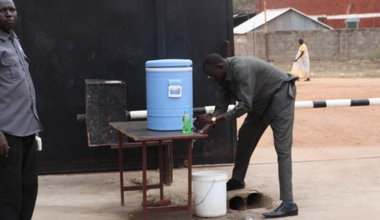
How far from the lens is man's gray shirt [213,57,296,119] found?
20.7 feet

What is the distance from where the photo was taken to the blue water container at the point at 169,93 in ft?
20.9

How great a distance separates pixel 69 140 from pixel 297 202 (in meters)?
3.15

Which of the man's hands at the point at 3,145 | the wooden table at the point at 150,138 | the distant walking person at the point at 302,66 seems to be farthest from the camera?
the distant walking person at the point at 302,66


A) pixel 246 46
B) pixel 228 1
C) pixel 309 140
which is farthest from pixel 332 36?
pixel 228 1

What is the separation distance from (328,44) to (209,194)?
3053 centimetres

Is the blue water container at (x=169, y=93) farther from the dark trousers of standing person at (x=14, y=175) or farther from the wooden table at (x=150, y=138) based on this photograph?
the dark trousers of standing person at (x=14, y=175)

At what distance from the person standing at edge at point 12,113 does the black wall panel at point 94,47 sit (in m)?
3.41

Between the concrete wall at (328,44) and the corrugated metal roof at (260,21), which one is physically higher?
the corrugated metal roof at (260,21)

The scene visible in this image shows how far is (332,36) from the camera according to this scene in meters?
35.9

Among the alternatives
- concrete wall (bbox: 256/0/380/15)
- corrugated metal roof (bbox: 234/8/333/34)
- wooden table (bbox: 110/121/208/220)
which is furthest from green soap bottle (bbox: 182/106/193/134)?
concrete wall (bbox: 256/0/380/15)

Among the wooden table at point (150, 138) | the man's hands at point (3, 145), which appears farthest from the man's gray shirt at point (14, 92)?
the wooden table at point (150, 138)

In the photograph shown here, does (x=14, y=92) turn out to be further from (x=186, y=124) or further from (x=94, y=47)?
(x=94, y=47)

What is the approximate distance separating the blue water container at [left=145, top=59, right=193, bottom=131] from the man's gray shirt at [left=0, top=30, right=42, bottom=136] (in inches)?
59.2

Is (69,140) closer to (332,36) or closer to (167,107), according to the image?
(167,107)
